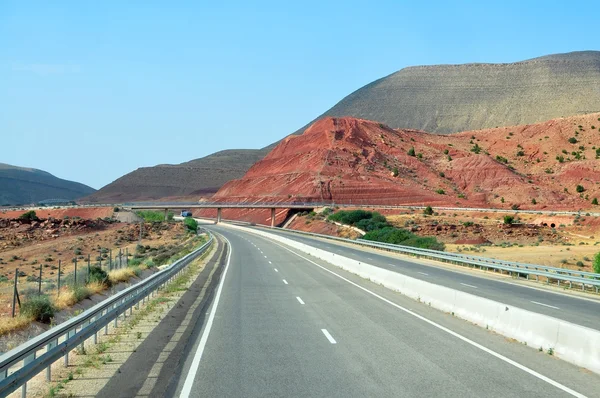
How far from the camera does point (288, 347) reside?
39.4 ft

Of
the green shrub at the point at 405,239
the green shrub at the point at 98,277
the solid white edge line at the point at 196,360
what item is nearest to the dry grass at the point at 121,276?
the green shrub at the point at 98,277

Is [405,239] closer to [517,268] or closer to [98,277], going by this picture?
[517,268]

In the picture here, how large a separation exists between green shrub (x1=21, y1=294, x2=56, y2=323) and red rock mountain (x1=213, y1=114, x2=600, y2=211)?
89.6 metres

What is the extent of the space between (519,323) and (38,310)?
1110cm

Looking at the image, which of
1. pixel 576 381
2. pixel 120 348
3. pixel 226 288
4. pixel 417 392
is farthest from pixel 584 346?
pixel 226 288

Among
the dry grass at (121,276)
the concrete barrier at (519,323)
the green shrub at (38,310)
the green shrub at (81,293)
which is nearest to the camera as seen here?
the concrete barrier at (519,323)

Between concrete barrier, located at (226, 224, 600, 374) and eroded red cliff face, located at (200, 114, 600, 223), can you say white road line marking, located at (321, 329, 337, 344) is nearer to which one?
concrete barrier, located at (226, 224, 600, 374)

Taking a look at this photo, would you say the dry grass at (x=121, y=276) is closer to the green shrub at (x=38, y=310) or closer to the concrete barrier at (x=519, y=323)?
the green shrub at (x=38, y=310)

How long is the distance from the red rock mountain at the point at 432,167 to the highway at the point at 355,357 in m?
86.8

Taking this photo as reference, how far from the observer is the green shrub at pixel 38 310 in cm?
1620

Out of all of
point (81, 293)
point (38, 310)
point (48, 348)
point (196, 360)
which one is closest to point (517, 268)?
point (81, 293)

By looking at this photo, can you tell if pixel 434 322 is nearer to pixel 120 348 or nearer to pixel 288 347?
pixel 288 347

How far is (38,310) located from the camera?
1642 centimetres

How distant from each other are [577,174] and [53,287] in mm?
111543
